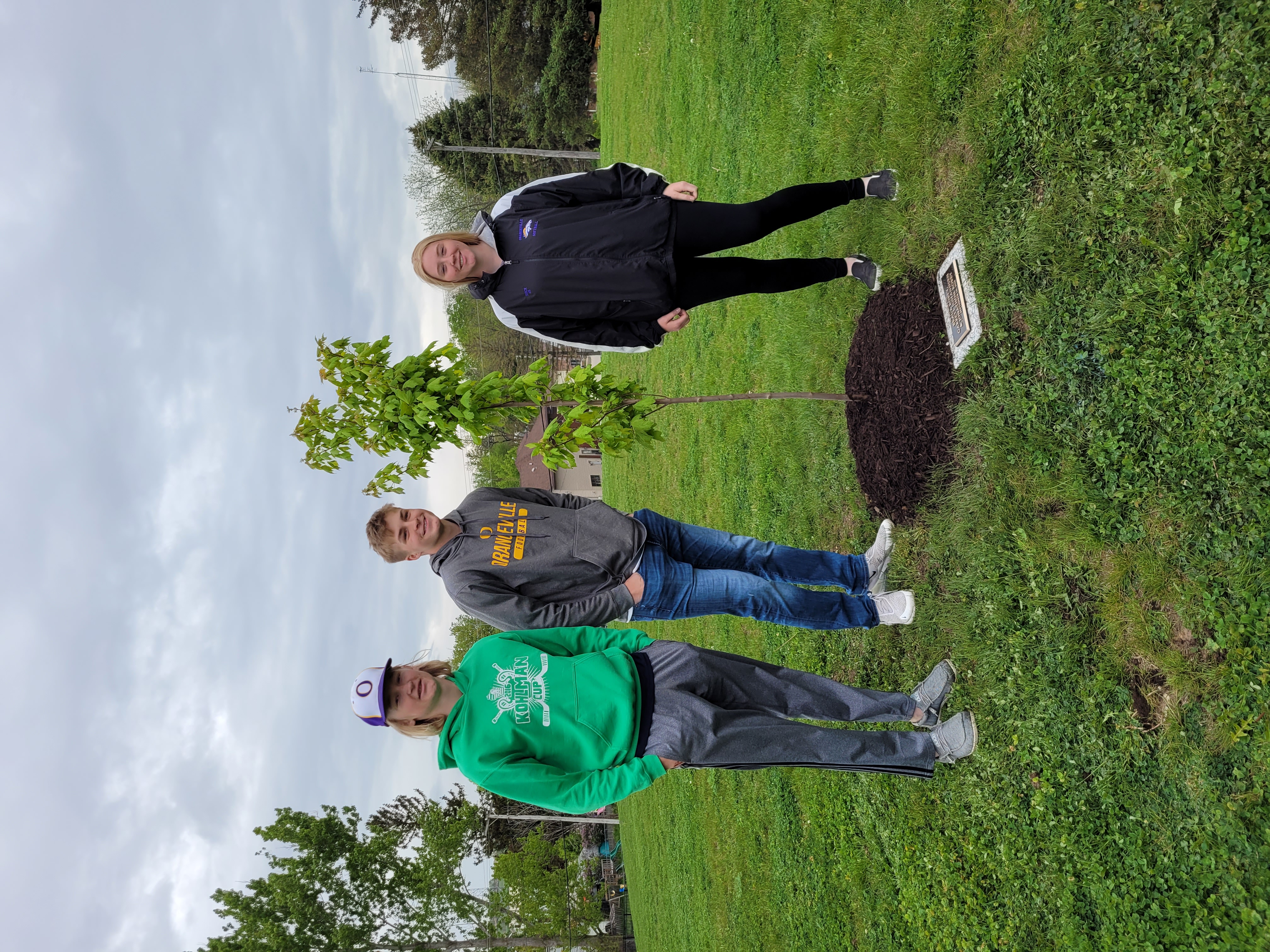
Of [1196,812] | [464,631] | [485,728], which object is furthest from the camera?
[464,631]

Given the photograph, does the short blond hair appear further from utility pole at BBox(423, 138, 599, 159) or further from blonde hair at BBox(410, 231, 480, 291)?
utility pole at BBox(423, 138, 599, 159)

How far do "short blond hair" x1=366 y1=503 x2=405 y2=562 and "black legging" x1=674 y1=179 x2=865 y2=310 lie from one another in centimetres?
199

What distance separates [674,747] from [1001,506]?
1929 mm

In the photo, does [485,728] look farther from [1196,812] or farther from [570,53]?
[570,53]

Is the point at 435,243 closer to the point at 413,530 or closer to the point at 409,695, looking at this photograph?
the point at 413,530

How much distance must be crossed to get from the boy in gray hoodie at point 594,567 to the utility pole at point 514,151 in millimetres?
15307

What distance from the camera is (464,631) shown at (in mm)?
34500

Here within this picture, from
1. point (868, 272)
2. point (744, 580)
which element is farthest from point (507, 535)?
point (868, 272)

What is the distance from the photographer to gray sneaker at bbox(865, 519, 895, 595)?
4387mm

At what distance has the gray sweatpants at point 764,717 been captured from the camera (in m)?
3.40

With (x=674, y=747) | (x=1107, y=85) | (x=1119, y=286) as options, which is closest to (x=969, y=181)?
(x=1107, y=85)

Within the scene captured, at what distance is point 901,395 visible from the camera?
167 inches

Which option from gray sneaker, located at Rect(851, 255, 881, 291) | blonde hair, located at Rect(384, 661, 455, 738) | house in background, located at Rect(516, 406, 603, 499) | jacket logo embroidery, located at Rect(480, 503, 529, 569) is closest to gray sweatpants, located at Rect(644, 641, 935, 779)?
jacket logo embroidery, located at Rect(480, 503, 529, 569)

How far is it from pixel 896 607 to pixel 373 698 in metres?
2.86
